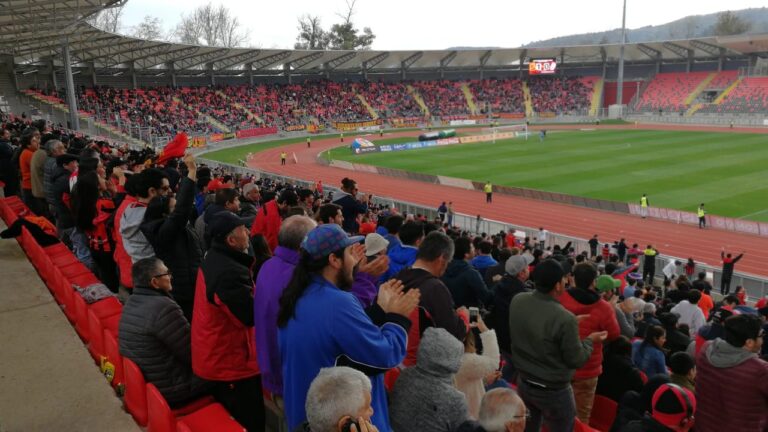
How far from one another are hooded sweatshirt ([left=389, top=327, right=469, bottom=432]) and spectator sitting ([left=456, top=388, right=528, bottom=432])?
12 cm

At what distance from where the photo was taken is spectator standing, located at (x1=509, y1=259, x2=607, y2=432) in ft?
13.2

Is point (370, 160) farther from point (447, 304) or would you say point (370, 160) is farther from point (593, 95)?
point (593, 95)

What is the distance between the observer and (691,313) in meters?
7.81

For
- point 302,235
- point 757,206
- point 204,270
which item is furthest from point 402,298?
point 757,206

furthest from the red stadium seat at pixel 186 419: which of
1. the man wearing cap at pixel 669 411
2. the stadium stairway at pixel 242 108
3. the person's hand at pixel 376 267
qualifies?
the stadium stairway at pixel 242 108

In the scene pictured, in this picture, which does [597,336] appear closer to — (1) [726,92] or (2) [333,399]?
(2) [333,399]

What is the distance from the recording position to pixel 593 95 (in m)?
74.7

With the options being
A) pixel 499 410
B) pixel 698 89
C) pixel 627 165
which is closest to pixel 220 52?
pixel 627 165

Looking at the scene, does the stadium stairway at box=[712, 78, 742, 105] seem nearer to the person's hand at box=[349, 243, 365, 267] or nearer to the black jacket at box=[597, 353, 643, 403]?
the black jacket at box=[597, 353, 643, 403]

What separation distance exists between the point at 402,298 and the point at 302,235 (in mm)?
880

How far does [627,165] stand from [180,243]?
35518mm

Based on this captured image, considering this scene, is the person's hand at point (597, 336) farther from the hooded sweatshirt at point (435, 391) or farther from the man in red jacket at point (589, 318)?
the hooded sweatshirt at point (435, 391)

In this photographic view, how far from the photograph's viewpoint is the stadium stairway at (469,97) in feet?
238

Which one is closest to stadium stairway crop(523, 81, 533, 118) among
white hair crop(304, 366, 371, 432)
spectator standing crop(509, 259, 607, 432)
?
spectator standing crop(509, 259, 607, 432)
